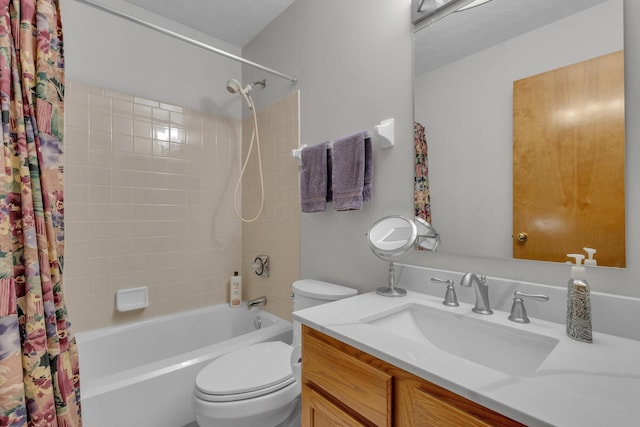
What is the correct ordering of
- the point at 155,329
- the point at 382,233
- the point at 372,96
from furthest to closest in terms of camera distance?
1. the point at 155,329
2. the point at 372,96
3. the point at 382,233

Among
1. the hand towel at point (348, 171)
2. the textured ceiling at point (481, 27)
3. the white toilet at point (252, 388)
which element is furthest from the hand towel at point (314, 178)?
the textured ceiling at point (481, 27)

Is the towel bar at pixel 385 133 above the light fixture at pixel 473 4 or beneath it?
beneath

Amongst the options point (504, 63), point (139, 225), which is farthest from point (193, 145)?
point (504, 63)

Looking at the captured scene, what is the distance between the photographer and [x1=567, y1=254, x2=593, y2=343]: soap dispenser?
28.4 inches

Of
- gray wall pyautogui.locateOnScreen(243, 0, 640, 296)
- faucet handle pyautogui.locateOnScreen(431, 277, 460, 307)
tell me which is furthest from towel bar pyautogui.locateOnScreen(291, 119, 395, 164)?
faucet handle pyautogui.locateOnScreen(431, 277, 460, 307)

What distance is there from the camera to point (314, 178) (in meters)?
1.56

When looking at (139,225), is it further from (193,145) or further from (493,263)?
(493,263)

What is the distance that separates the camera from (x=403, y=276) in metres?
1.22

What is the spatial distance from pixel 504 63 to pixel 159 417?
1.91 metres

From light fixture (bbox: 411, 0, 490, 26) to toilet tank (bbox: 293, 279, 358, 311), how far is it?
1.17 m

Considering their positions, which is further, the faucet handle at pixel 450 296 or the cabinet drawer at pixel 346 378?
the faucet handle at pixel 450 296

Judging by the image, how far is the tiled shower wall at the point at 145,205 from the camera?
65.9 inches

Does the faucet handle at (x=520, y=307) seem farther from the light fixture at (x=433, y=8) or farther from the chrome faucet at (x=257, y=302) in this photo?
the chrome faucet at (x=257, y=302)

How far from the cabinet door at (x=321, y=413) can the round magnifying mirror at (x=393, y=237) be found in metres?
0.53
